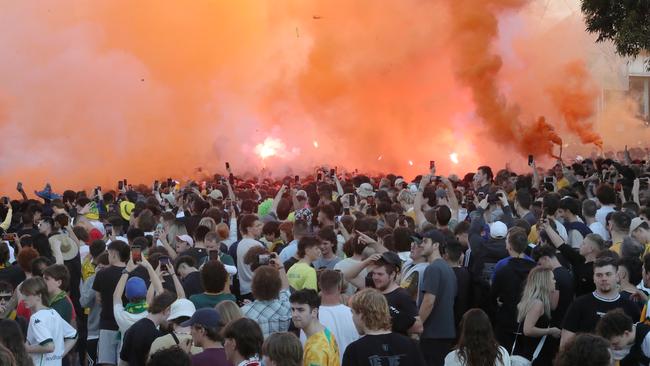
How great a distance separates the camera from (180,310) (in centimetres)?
708

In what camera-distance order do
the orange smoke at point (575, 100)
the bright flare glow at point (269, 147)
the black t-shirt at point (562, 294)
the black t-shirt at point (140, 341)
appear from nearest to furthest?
1. the black t-shirt at point (140, 341)
2. the black t-shirt at point (562, 294)
3. the bright flare glow at point (269, 147)
4. the orange smoke at point (575, 100)

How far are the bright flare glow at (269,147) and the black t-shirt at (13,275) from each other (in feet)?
62.0

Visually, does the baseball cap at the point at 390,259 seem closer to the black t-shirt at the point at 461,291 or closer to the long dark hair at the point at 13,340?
the black t-shirt at the point at 461,291

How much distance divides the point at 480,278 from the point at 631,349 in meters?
3.11

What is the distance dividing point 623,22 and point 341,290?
41.3 feet

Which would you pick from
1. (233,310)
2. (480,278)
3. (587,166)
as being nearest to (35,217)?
(480,278)

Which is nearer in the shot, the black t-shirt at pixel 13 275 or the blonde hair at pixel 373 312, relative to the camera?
the blonde hair at pixel 373 312

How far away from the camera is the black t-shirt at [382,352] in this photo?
20.0 feet

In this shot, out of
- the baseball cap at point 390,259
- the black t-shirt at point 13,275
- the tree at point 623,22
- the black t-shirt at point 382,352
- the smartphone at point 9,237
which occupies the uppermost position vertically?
the tree at point 623,22

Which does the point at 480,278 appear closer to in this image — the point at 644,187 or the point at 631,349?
the point at 631,349

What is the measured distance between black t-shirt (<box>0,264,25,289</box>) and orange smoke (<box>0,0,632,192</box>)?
16.1m

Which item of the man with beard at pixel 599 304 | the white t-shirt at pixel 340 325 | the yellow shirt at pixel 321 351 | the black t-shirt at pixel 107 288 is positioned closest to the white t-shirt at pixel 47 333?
the black t-shirt at pixel 107 288

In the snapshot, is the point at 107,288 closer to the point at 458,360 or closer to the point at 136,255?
the point at 136,255

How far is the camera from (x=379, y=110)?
30.5 m
